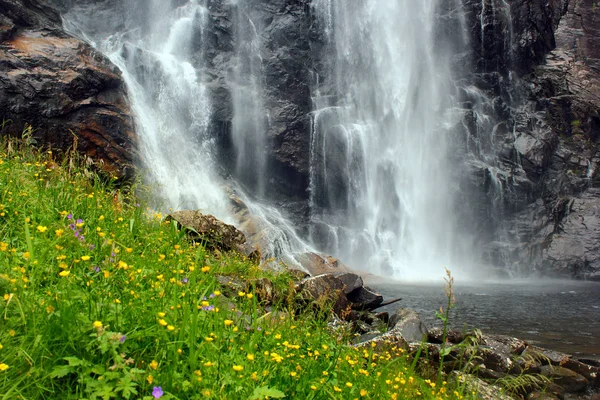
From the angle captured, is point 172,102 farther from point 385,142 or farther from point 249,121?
point 385,142

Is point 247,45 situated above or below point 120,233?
above

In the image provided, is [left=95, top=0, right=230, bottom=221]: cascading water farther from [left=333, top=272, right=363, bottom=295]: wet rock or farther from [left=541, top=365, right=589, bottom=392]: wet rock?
[left=541, top=365, right=589, bottom=392]: wet rock

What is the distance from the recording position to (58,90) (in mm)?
14469

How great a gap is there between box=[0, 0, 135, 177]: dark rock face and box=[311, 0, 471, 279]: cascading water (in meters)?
10.9

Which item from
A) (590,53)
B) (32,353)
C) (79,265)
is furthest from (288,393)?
(590,53)

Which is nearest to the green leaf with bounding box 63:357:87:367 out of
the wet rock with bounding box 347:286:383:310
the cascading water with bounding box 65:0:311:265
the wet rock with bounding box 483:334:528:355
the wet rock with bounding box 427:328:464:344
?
the wet rock with bounding box 427:328:464:344

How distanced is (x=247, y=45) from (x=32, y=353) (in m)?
25.2

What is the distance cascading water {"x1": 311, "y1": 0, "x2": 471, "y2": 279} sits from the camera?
76.6 ft

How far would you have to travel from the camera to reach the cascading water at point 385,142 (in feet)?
76.6

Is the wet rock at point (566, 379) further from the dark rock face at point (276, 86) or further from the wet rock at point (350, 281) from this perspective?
the dark rock face at point (276, 86)

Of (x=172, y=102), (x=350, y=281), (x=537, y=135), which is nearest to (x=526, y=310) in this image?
(x=350, y=281)

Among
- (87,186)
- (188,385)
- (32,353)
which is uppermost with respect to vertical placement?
(87,186)

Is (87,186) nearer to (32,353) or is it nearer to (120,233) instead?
(120,233)

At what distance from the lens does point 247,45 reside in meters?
25.3
